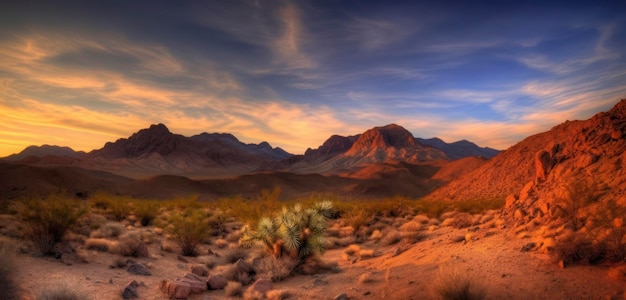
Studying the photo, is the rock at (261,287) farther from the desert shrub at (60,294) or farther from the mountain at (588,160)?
the mountain at (588,160)

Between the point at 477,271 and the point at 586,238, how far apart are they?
2432 mm

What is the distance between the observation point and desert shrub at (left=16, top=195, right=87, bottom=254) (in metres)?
12.0

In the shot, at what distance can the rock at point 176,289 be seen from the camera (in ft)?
31.1

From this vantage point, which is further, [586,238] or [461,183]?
[461,183]

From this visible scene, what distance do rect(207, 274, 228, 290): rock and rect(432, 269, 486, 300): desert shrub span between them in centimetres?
601

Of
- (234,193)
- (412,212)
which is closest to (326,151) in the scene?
(234,193)

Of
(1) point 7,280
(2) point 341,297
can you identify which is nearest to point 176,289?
(1) point 7,280

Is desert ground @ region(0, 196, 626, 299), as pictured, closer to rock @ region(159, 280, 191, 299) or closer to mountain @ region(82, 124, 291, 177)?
rock @ region(159, 280, 191, 299)

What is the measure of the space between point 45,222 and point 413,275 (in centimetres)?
1190

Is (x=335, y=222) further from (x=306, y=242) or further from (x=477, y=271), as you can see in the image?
(x=477, y=271)

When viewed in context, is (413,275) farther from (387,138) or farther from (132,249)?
(387,138)

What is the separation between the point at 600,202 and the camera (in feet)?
31.5

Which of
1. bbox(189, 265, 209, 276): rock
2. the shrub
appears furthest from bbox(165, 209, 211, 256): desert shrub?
the shrub

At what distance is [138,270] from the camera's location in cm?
1159
